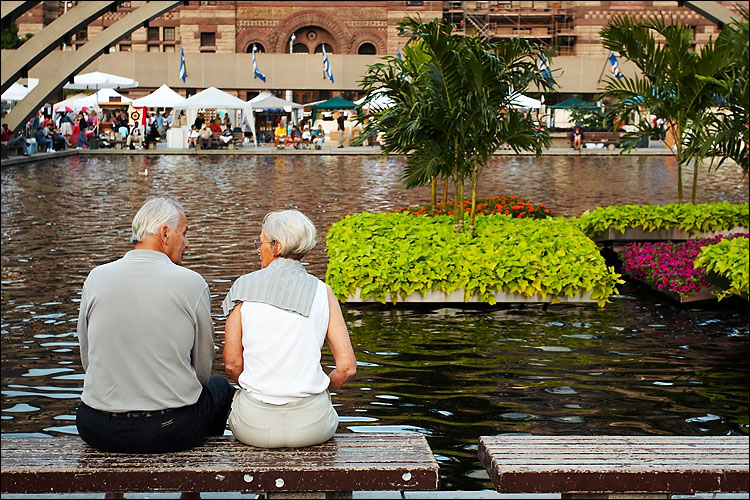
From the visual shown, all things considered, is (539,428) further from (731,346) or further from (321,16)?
(321,16)

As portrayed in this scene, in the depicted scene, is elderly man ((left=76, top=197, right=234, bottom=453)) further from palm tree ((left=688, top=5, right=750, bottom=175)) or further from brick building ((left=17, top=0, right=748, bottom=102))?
brick building ((left=17, top=0, right=748, bottom=102))

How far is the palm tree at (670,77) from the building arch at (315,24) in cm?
5854

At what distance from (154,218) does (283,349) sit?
83 cm

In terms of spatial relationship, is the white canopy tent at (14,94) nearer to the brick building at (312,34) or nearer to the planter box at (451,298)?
the brick building at (312,34)

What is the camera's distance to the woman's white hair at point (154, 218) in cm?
479

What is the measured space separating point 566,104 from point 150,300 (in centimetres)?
5455

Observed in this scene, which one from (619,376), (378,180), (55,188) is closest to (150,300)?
(619,376)

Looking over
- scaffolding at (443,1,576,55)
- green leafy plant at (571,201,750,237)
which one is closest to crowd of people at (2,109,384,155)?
scaffolding at (443,1,576,55)

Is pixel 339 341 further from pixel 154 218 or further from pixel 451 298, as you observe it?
pixel 451 298

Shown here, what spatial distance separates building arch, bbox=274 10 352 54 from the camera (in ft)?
241

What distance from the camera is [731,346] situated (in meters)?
9.44

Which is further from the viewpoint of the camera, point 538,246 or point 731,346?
point 538,246

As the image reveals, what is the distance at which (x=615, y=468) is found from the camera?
14.6ft

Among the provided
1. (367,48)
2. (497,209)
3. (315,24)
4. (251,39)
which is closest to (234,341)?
(497,209)
